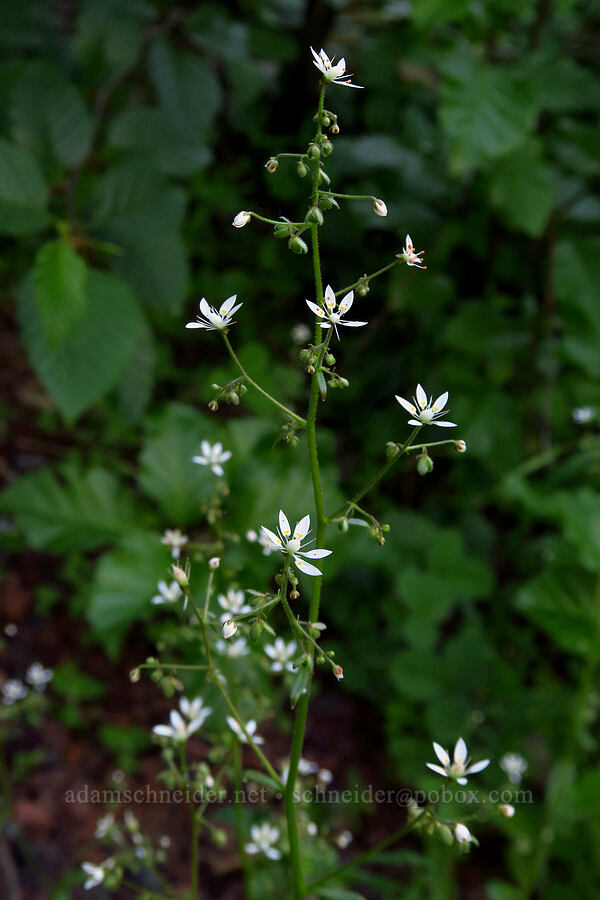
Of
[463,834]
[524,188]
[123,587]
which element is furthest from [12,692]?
[524,188]

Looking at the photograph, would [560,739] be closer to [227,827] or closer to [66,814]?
[227,827]

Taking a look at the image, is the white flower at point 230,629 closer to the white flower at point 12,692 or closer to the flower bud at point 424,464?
the flower bud at point 424,464

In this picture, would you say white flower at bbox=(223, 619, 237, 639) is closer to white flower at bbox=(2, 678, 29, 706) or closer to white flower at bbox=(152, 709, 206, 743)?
white flower at bbox=(152, 709, 206, 743)

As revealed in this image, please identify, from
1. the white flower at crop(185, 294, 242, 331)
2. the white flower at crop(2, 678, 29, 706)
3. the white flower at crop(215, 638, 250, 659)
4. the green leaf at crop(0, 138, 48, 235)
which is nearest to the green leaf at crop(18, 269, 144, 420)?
the green leaf at crop(0, 138, 48, 235)

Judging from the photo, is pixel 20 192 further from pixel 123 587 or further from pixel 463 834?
pixel 463 834

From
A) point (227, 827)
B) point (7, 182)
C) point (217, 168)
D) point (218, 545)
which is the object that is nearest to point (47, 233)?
point (7, 182)

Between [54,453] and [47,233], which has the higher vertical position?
[47,233]
